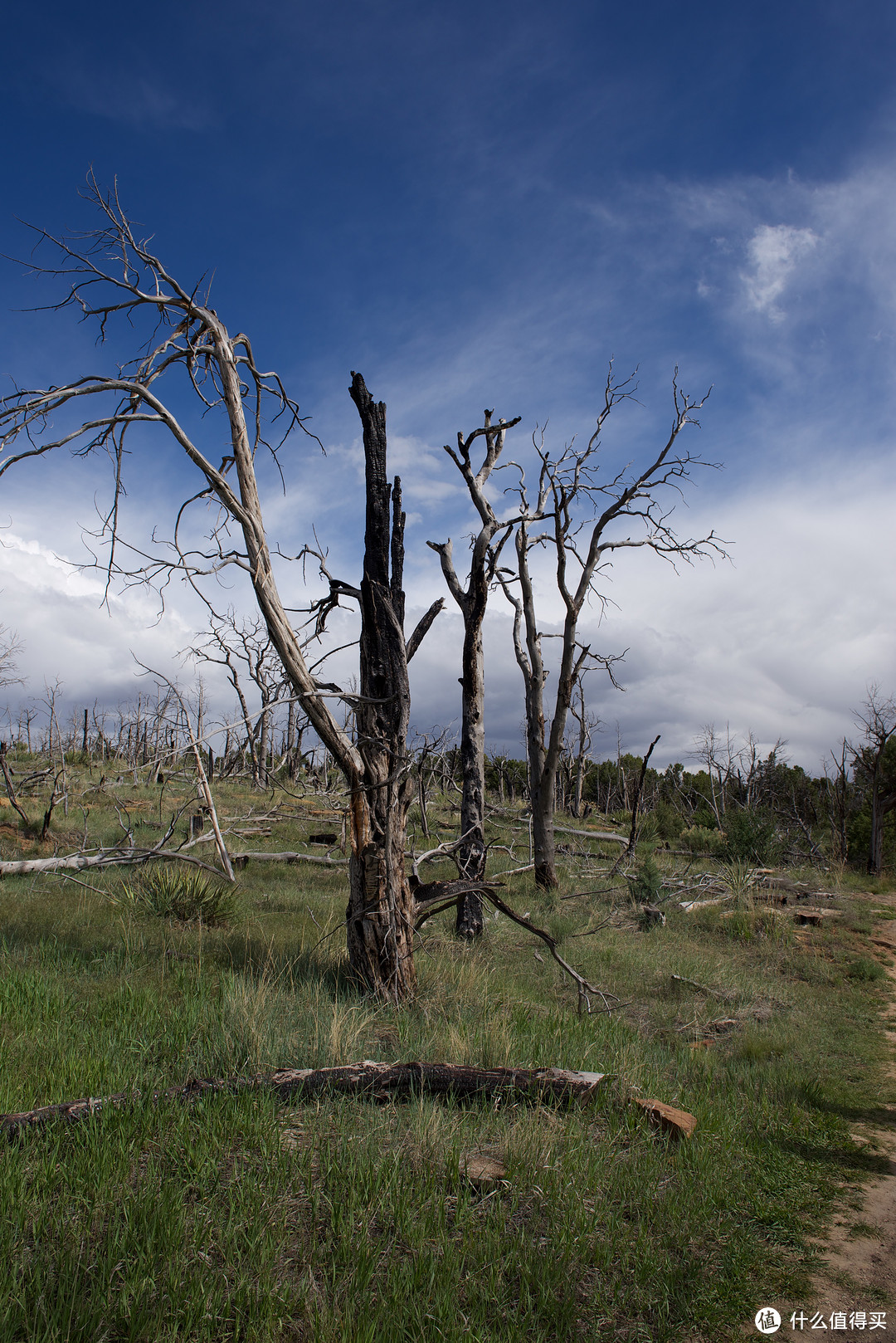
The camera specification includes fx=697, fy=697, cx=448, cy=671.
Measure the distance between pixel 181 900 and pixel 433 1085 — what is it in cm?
553

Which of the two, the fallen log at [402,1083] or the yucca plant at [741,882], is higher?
the fallen log at [402,1083]

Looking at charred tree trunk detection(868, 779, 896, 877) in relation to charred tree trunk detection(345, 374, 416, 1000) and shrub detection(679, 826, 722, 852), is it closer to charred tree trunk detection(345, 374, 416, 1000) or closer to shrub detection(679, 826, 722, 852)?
shrub detection(679, 826, 722, 852)

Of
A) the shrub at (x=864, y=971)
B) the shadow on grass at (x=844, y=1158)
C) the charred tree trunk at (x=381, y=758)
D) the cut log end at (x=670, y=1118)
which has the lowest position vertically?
the shrub at (x=864, y=971)

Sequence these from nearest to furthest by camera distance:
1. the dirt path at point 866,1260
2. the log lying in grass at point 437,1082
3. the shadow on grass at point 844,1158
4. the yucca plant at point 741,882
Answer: the dirt path at point 866,1260, the log lying in grass at point 437,1082, the shadow on grass at point 844,1158, the yucca plant at point 741,882

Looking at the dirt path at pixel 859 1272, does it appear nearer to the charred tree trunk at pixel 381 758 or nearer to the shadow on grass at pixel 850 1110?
the shadow on grass at pixel 850 1110

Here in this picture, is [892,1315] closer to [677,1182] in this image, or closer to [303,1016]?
[677,1182]

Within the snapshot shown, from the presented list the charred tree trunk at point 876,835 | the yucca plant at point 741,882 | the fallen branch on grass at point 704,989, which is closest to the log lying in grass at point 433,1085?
the fallen branch on grass at point 704,989

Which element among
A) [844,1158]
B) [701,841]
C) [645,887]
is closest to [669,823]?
[701,841]

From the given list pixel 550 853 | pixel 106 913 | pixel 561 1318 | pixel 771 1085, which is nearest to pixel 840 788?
pixel 550 853

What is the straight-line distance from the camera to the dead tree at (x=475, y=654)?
1024cm

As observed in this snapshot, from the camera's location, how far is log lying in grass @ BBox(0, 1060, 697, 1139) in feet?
13.3

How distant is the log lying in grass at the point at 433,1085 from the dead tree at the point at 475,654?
494cm

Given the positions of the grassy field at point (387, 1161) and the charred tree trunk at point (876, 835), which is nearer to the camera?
the grassy field at point (387, 1161)

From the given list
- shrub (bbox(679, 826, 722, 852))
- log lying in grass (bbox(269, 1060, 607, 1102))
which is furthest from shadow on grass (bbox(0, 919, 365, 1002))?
shrub (bbox(679, 826, 722, 852))
